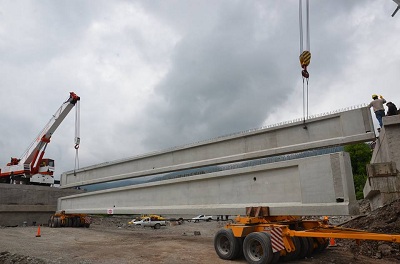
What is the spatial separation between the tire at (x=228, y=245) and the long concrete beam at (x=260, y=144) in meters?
3.47

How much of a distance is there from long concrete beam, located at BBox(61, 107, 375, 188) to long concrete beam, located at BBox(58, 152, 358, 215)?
1445 mm

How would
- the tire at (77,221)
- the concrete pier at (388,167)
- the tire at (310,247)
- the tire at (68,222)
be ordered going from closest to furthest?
the tire at (310,247) < the concrete pier at (388,167) < the tire at (68,222) < the tire at (77,221)

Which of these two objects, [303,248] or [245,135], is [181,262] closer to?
[303,248]

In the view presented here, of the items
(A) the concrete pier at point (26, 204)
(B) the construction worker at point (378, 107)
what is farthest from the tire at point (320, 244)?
(A) the concrete pier at point (26, 204)

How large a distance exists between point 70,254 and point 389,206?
9.38m

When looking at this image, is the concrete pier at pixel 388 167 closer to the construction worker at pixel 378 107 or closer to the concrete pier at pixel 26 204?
the construction worker at pixel 378 107

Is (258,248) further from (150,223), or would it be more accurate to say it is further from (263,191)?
(150,223)

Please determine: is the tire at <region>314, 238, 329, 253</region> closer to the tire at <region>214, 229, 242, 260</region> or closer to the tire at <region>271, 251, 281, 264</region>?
the tire at <region>271, 251, 281, 264</region>

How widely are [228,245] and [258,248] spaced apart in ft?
3.54

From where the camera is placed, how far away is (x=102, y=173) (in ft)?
56.4

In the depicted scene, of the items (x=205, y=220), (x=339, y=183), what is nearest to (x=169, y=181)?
(x=339, y=183)

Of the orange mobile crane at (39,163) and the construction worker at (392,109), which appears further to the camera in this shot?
the orange mobile crane at (39,163)

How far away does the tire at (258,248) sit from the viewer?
269 inches

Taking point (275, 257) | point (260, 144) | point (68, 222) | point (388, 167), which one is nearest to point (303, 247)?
point (275, 257)
